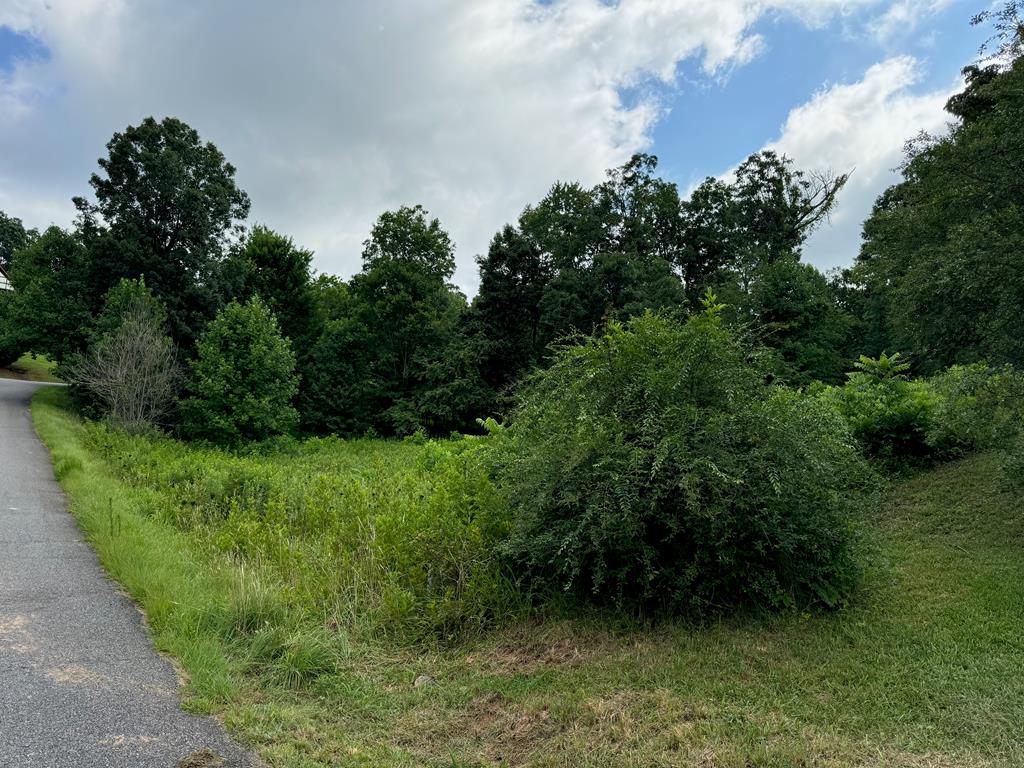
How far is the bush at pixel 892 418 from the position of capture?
997cm

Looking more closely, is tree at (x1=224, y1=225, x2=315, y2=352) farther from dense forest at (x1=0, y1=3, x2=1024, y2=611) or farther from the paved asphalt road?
the paved asphalt road

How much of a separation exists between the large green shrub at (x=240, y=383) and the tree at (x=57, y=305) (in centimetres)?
541

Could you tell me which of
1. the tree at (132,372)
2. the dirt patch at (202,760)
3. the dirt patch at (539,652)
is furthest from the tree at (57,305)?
the dirt patch at (202,760)

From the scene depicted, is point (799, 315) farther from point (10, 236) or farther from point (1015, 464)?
point (10, 236)

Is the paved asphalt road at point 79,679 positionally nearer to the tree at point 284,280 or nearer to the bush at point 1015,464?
the bush at point 1015,464

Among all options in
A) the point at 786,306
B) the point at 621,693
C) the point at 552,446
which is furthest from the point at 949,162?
the point at 786,306

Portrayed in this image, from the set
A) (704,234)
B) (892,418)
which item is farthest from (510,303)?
(892,418)

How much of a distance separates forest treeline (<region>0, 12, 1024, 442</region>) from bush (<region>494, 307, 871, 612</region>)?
1193cm

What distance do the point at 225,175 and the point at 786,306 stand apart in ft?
88.3

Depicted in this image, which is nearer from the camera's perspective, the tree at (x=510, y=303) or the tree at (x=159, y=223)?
the tree at (x=159, y=223)

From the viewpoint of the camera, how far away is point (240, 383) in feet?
75.3

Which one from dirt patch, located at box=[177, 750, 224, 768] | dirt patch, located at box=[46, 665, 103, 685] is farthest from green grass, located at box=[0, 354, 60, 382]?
dirt patch, located at box=[177, 750, 224, 768]

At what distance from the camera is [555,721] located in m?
3.44

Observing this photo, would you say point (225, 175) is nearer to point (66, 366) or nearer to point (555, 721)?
point (66, 366)
